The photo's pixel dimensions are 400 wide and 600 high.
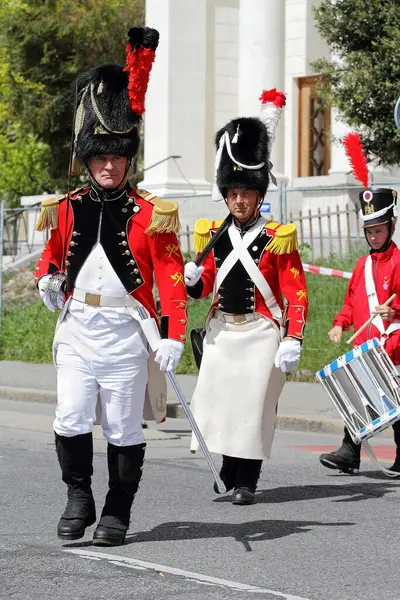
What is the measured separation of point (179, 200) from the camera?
818 inches

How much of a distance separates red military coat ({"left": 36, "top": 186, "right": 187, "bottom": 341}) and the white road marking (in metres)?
1.09

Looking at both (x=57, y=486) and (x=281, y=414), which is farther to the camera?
(x=281, y=414)

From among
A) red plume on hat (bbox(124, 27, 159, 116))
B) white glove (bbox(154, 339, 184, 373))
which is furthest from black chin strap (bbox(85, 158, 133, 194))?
white glove (bbox(154, 339, 184, 373))

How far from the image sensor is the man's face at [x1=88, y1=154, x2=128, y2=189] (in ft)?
22.7

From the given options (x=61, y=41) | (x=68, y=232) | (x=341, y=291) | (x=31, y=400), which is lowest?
(x=31, y=400)

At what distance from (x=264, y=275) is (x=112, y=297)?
160cm

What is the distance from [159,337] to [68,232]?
27.2 inches

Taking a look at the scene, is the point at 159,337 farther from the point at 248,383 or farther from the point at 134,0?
the point at 134,0

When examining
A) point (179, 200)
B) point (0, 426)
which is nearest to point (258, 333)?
point (0, 426)

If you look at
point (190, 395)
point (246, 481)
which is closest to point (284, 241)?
point (246, 481)

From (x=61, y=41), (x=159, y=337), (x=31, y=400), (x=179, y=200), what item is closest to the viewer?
(x=159, y=337)

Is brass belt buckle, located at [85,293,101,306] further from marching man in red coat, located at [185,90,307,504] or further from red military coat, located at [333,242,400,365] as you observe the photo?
red military coat, located at [333,242,400,365]

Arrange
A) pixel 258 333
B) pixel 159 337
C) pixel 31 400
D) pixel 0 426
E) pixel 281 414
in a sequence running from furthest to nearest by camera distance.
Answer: pixel 31 400 < pixel 281 414 < pixel 0 426 < pixel 258 333 < pixel 159 337

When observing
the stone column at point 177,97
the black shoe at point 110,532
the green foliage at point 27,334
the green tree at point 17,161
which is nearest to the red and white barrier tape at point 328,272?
the green foliage at point 27,334
